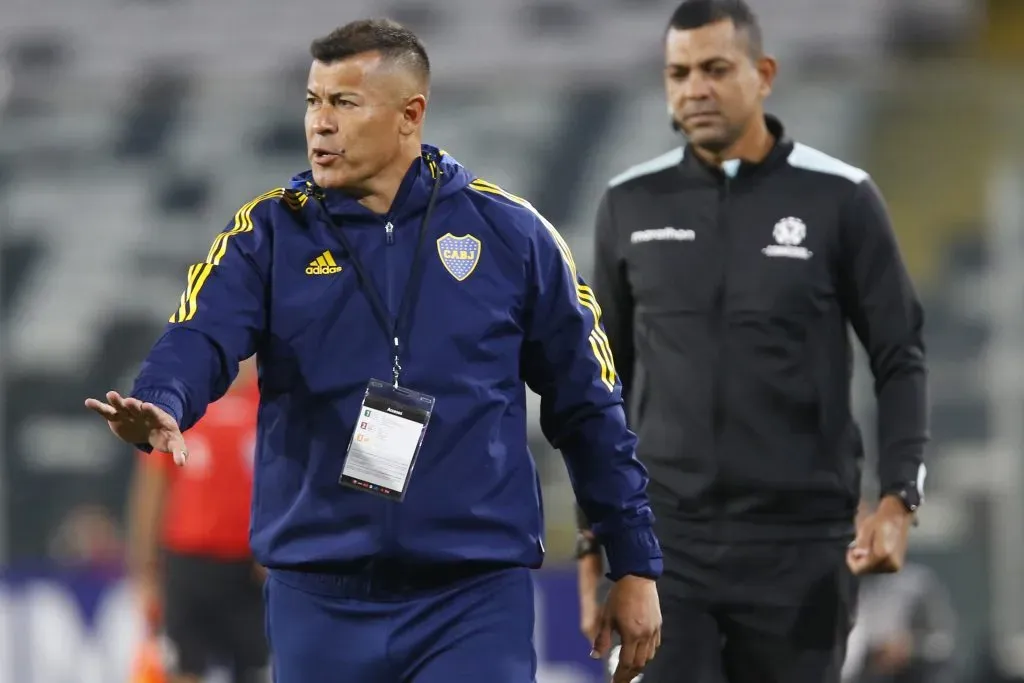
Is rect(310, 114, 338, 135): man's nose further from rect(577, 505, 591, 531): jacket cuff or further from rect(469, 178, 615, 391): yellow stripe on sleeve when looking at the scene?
rect(577, 505, 591, 531): jacket cuff

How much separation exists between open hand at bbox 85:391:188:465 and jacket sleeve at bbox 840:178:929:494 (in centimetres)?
198

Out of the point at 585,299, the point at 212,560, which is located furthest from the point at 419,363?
the point at 212,560

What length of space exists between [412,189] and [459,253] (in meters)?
0.16

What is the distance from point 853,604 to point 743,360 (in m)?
0.67

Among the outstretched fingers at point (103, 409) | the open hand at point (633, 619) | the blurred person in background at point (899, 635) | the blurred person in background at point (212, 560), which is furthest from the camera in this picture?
the blurred person in background at point (899, 635)

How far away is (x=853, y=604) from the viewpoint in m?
4.27

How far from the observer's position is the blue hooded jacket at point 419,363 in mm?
3121

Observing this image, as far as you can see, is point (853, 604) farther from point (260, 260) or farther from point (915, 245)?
point (915, 245)

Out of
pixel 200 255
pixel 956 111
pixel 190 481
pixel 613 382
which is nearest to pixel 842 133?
pixel 956 111

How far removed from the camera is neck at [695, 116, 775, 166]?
430 cm

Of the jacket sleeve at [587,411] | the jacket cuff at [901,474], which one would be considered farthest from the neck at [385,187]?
the jacket cuff at [901,474]

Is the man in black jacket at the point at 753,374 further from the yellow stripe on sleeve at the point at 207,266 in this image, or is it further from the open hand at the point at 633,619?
the yellow stripe on sleeve at the point at 207,266

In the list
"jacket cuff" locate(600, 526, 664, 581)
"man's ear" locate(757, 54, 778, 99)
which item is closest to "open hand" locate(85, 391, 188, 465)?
"jacket cuff" locate(600, 526, 664, 581)

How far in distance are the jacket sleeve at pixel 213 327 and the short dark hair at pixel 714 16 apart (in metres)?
1.43
